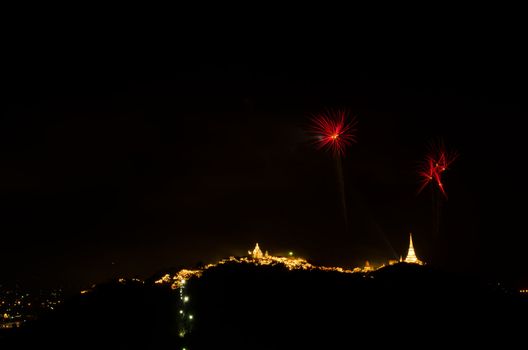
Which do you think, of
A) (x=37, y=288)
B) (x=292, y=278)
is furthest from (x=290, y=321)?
(x=37, y=288)

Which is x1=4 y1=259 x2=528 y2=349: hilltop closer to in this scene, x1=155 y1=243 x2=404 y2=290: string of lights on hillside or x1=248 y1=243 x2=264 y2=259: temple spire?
x1=155 y1=243 x2=404 y2=290: string of lights on hillside

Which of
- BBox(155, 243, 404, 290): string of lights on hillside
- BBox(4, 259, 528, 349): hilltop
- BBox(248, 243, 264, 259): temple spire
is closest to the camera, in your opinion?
BBox(4, 259, 528, 349): hilltop

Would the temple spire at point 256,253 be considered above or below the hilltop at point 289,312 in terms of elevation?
above

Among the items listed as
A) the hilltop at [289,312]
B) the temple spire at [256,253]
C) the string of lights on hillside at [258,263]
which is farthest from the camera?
the temple spire at [256,253]

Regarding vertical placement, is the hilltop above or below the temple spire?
below

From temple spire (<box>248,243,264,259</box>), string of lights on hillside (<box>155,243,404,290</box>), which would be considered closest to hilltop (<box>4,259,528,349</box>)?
string of lights on hillside (<box>155,243,404,290</box>)

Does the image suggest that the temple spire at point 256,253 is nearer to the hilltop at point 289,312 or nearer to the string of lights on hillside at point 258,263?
A: the string of lights on hillside at point 258,263

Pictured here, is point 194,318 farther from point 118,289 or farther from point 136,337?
point 118,289

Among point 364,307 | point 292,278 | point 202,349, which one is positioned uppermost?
point 292,278

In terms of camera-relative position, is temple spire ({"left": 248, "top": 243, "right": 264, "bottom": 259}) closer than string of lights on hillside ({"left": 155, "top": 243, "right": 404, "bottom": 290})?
No

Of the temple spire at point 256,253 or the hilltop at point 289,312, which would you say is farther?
the temple spire at point 256,253

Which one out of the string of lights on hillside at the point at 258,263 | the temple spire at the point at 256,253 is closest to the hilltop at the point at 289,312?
the string of lights on hillside at the point at 258,263
